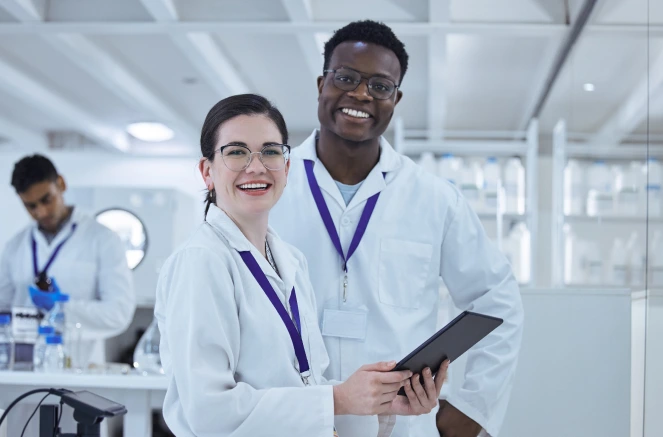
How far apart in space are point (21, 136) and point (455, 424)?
21.6ft

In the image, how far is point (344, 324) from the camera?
1.81m

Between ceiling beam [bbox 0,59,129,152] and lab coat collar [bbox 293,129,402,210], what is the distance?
3.97m

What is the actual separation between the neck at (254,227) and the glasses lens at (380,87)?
0.52m

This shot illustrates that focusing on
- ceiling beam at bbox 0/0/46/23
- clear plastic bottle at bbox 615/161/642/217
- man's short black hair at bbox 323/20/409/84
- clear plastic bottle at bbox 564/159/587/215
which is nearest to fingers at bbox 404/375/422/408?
man's short black hair at bbox 323/20/409/84

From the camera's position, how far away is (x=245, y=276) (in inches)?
52.8

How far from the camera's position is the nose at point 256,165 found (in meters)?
1.38

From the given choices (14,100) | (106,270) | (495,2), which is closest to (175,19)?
(106,270)

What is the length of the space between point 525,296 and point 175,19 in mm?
2520

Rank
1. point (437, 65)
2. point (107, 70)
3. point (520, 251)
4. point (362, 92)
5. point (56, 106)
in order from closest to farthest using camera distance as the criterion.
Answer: point (362, 92) → point (437, 65) → point (107, 70) → point (520, 251) → point (56, 106)

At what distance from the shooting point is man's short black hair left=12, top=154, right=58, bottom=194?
144 inches

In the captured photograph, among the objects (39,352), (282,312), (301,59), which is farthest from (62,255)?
(282,312)

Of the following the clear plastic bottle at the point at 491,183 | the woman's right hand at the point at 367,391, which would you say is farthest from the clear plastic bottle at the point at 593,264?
→ the woman's right hand at the point at 367,391

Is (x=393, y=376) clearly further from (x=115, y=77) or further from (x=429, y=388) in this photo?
(x=115, y=77)

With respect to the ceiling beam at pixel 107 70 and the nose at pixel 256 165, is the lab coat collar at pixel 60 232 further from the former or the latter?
the nose at pixel 256 165
